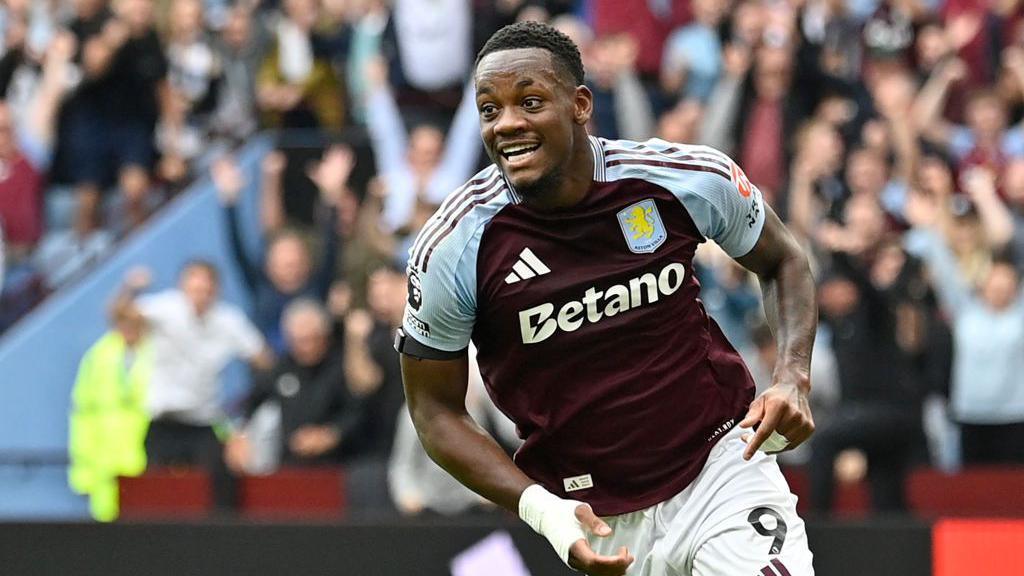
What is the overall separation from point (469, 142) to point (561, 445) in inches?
257

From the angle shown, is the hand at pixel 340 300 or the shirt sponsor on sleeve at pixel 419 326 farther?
the hand at pixel 340 300

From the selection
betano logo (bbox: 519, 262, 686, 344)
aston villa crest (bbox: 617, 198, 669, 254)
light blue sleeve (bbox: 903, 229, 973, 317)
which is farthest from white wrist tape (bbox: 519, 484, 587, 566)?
light blue sleeve (bbox: 903, 229, 973, 317)

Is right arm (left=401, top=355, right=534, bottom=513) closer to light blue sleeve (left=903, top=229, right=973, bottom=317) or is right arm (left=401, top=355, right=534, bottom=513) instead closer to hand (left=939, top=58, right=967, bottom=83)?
light blue sleeve (left=903, top=229, right=973, bottom=317)

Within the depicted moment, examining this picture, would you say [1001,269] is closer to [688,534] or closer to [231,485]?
[231,485]

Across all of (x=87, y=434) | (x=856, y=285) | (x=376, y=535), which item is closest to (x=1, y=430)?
(x=87, y=434)

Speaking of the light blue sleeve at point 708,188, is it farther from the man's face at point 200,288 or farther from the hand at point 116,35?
the hand at point 116,35

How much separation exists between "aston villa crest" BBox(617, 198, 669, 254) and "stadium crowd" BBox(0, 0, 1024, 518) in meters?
4.35

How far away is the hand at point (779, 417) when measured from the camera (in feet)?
15.5

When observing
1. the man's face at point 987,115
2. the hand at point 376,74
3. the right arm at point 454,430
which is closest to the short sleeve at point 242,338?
the hand at point 376,74

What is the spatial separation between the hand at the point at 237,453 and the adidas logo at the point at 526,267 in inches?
220

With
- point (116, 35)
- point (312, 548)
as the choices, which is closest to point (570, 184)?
point (312, 548)

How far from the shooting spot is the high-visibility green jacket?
35.9 feet

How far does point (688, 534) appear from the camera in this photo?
197 inches

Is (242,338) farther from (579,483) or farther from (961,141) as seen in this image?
(579,483)
